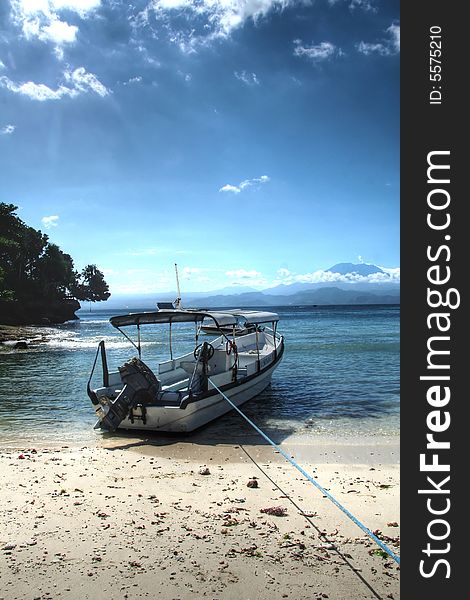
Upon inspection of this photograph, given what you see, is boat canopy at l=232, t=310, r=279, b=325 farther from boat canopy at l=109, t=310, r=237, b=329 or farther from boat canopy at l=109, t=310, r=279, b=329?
boat canopy at l=109, t=310, r=237, b=329

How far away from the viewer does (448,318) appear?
16.4 feet

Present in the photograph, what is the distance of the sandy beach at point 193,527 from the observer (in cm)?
547

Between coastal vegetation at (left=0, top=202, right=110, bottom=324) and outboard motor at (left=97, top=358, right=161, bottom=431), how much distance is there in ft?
242

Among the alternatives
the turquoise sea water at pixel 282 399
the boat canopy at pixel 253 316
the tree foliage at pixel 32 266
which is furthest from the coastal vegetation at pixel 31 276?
the boat canopy at pixel 253 316

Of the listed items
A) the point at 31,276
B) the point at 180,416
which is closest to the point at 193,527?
the point at 180,416

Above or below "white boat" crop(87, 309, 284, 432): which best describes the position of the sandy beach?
below

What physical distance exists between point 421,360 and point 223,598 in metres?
3.31

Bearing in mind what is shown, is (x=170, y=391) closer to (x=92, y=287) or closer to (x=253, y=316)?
(x=253, y=316)

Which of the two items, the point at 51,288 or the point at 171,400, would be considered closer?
the point at 171,400

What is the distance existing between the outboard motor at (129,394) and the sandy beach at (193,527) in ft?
5.48

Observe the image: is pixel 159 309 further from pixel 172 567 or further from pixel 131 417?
pixel 172 567

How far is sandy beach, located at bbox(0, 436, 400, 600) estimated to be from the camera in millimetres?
5473

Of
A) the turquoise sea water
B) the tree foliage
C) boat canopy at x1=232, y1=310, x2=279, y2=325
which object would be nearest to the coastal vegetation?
the tree foliage

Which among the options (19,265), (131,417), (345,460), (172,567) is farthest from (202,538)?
(19,265)
